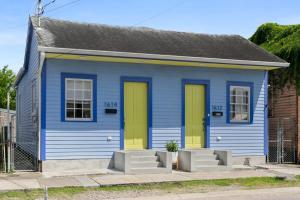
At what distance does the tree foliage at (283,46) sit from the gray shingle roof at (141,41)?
1.69m

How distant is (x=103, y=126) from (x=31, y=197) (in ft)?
15.7

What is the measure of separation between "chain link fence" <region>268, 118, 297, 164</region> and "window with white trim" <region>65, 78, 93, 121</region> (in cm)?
742

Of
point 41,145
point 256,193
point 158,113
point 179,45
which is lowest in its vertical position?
point 256,193

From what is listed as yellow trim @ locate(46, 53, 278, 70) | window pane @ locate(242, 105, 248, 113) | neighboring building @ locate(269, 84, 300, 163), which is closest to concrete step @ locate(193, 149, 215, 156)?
window pane @ locate(242, 105, 248, 113)

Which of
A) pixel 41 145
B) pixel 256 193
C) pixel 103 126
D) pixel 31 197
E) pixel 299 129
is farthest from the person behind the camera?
pixel 299 129

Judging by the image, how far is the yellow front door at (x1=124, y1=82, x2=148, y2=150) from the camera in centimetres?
1508

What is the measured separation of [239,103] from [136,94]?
154 inches

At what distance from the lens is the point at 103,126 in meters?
14.6

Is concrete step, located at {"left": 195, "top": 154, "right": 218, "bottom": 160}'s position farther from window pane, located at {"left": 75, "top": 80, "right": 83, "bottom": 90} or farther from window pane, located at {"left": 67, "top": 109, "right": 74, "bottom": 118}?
window pane, located at {"left": 75, "top": 80, "right": 83, "bottom": 90}

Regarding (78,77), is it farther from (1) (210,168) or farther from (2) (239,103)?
(2) (239,103)

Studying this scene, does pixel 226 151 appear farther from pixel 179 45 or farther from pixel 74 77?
pixel 74 77

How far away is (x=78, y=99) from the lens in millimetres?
14344

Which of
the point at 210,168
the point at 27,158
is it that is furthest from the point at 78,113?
the point at 210,168

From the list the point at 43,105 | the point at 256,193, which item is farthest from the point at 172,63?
the point at 256,193
